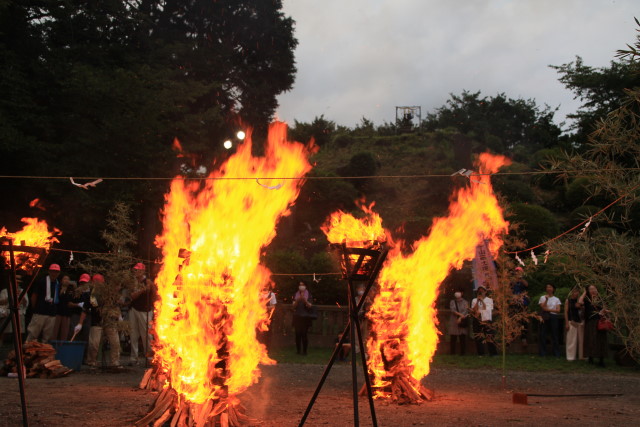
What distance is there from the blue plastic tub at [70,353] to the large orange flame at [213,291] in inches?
222

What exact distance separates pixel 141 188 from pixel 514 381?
1552cm

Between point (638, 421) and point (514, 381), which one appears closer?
point (638, 421)

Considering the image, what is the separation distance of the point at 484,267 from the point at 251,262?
6.17 meters

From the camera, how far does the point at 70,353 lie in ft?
43.8

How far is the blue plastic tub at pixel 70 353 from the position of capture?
13289 mm

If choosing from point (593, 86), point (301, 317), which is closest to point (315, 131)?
point (593, 86)

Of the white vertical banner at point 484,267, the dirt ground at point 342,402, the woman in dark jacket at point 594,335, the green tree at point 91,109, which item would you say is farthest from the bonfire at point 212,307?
the green tree at point 91,109

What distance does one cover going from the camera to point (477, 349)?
719 inches

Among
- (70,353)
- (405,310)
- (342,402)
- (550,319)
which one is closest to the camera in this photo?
(342,402)

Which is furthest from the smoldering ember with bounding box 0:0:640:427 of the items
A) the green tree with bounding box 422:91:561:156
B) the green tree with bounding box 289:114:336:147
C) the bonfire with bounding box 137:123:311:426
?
the green tree with bounding box 422:91:561:156

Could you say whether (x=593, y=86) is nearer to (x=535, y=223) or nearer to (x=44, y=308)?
(x=535, y=223)

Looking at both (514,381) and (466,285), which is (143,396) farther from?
(466,285)

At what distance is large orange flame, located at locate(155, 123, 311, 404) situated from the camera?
7508mm

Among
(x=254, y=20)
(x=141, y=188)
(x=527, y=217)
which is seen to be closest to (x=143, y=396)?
(x=141, y=188)
